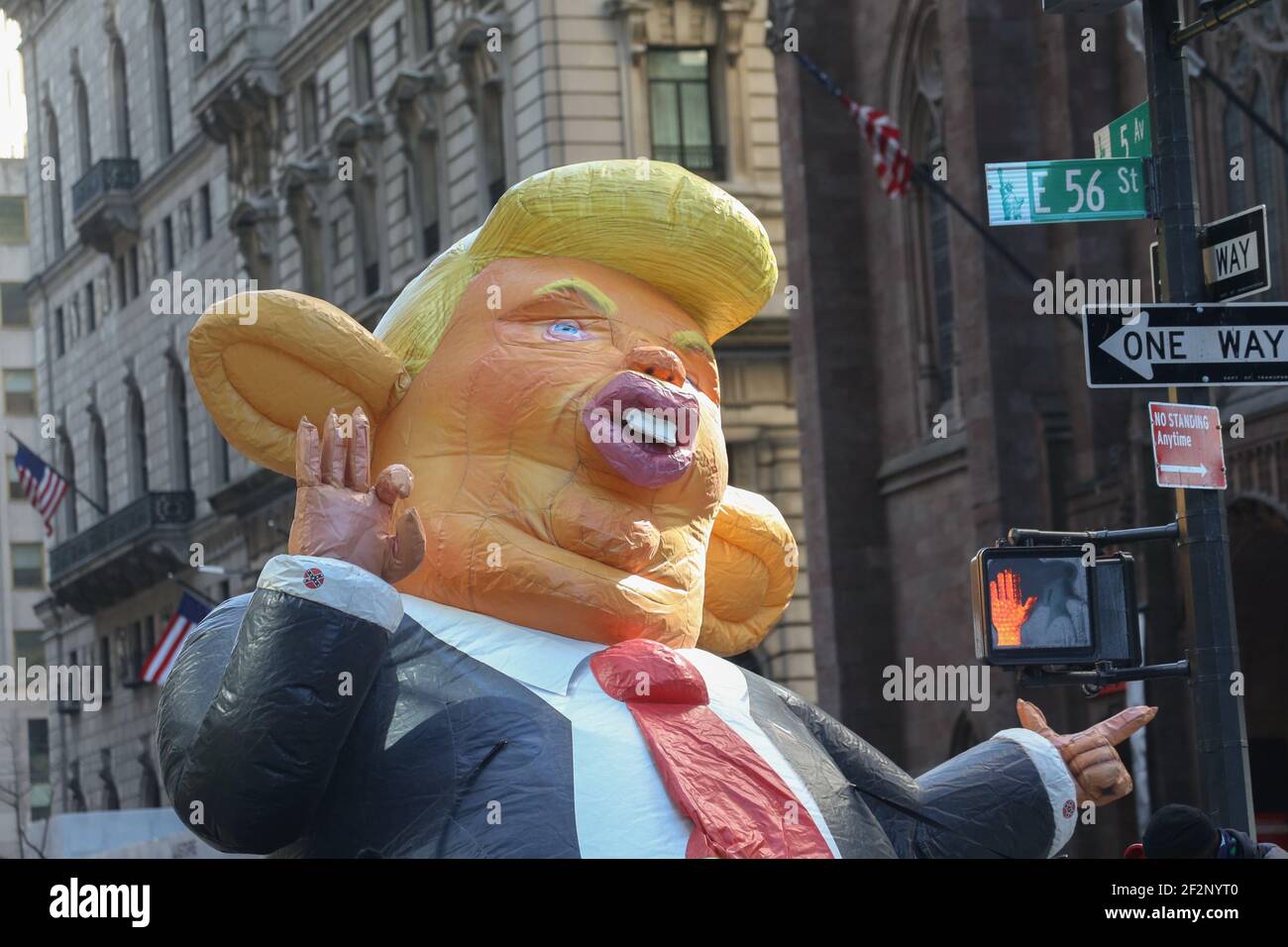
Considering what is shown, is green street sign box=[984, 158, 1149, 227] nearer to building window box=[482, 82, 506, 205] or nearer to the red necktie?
the red necktie

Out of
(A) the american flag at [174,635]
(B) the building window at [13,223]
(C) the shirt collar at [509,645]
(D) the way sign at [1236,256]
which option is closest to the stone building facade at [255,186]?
(A) the american flag at [174,635]

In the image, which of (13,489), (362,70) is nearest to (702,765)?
(362,70)

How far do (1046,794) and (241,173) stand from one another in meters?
36.5

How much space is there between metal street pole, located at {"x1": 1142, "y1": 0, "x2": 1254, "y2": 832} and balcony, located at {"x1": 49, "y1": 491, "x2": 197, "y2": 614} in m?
38.8

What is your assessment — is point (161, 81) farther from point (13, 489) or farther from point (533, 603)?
point (533, 603)

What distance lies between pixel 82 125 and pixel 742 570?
4765cm

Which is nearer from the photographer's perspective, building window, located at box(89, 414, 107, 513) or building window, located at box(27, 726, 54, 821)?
building window, located at box(89, 414, 107, 513)

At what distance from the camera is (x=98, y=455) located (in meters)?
52.4

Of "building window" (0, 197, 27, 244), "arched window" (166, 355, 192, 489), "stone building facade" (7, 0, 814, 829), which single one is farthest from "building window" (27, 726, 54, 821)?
"building window" (0, 197, 27, 244)

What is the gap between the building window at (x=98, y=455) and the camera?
170 ft

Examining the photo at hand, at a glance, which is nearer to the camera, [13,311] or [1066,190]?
[1066,190]

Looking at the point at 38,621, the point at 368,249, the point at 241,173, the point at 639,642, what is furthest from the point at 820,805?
the point at 38,621

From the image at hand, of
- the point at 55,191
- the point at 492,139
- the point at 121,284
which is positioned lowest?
the point at 492,139

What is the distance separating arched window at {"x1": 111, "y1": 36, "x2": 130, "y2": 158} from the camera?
5038 cm
